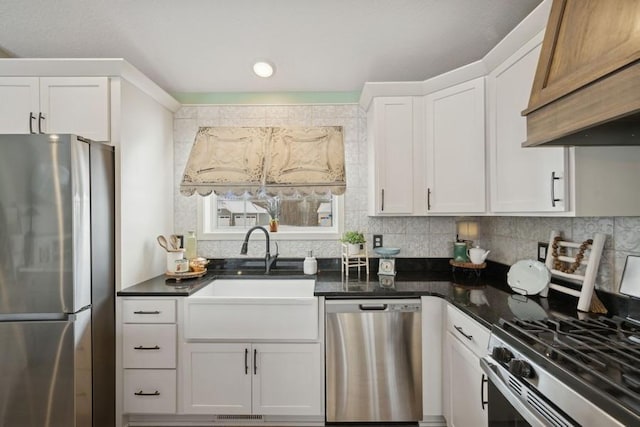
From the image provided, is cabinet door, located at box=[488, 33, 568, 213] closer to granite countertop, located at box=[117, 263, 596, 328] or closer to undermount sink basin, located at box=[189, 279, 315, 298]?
granite countertop, located at box=[117, 263, 596, 328]

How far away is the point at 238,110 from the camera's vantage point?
2.89 m

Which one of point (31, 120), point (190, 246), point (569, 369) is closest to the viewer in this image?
point (569, 369)

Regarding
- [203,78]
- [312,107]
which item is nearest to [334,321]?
[312,107]

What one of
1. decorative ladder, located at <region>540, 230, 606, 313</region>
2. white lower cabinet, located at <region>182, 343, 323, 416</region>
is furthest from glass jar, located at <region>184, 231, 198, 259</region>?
decorative ladder, located at <region>540, 230, 606, 313</region>

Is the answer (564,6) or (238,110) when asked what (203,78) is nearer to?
(238,110)

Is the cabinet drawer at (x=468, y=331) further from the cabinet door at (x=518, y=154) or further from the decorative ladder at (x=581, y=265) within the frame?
the cabinet door at (x=518, y=154)

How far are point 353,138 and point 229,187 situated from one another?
3.84 feet

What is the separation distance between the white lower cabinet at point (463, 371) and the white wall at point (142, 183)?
7.13ft

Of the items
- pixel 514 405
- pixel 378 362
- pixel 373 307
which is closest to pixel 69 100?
pixel 373 307

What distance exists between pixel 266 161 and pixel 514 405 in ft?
7.13

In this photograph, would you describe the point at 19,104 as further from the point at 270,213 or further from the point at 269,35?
the point at 270,213

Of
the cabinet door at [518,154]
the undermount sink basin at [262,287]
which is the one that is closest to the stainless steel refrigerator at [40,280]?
the undermount sink basin at [262,287]

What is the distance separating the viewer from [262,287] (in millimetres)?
2652

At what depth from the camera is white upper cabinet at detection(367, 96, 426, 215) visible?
2.42 metres
